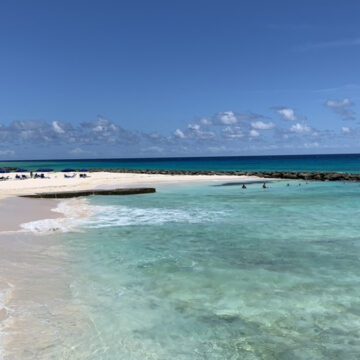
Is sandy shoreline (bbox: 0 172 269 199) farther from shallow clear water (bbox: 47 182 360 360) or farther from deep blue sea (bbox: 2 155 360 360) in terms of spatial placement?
deep blue sea (bbox: 2 155 360 360)

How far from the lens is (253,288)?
1120 centimetres

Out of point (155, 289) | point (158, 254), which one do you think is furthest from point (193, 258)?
point (155, 289)

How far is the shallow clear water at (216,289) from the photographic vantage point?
7.95 metres

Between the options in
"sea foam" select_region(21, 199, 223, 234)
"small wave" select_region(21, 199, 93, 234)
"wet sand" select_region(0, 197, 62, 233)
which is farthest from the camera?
"wet sand" select_region(0, 197, 62, 233)

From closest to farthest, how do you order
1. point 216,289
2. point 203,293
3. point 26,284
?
point 203,293, point 216,289, point 26,284

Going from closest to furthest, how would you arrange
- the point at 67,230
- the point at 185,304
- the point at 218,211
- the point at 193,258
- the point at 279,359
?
the point at 279,359 < the point at 185,304 < the point at 193,258 < the point at 67,230 < the point at 218,211

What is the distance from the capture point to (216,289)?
1112 cm

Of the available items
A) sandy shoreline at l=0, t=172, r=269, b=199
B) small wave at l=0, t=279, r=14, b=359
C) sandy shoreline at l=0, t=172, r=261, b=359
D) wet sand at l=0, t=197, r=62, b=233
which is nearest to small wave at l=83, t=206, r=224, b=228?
wet sand at l=0, t=197, r=62, b=233

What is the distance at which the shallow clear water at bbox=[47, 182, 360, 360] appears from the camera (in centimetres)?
795

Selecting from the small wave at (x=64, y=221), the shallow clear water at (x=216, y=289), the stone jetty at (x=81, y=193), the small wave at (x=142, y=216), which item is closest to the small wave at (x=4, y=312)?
the shallow clear water at (x=216, y=289)

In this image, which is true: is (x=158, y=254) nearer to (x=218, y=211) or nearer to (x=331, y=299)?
(x=331, y=299)

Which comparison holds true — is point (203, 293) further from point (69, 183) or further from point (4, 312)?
point (69, 183)

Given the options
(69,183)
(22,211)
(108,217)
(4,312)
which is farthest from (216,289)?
(69,183)

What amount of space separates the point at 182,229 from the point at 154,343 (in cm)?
1181
